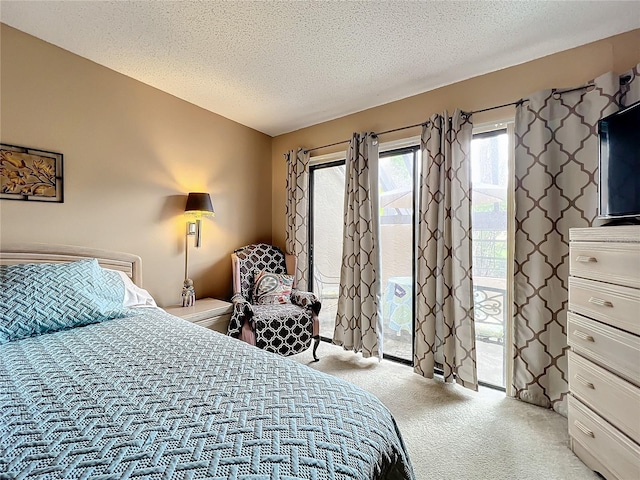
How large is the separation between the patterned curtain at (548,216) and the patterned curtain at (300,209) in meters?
2.03

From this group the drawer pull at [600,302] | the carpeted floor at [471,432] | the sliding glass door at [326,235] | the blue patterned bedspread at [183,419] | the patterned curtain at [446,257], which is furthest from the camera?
the sliding glass door at [326,235]

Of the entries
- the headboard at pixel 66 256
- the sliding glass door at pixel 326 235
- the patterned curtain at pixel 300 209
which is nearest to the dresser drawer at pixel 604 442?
the sliding glass door at pixel 326 235

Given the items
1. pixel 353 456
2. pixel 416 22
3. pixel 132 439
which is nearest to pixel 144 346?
pixel 132 439

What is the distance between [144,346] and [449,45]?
2.58m

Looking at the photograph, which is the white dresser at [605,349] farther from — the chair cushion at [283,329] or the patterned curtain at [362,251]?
the chair cushion at [283,329]

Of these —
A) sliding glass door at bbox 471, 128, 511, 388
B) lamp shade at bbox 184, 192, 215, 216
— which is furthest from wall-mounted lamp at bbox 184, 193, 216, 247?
sliding glass door at bbox 471, 128, 511, 388

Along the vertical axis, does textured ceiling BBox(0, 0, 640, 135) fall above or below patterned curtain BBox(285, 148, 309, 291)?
above

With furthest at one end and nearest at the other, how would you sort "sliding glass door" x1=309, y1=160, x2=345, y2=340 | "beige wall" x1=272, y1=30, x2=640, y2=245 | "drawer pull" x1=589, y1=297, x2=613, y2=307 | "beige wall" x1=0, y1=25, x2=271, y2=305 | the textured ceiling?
"sliding glass door" x1=309, y1=160, x2=345, y2=340 → "beige wall" x1=0, y1=25, x2=271, y2=305 → "beige wall" x1=272, y1=30, x2=640, y2=245 → the textured ceiling → "drawer pull" x1=589, y1=297, x2=613, y2=307

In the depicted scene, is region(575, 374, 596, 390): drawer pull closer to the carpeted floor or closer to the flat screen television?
the carpeted floor

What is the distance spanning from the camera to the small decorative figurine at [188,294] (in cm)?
279

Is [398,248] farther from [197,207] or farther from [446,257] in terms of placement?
[197,207]

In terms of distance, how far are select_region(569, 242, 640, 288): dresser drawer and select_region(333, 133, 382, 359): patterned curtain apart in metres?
1.51

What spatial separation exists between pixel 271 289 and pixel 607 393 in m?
2.50

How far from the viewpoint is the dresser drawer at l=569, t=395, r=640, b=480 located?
4.34ft
